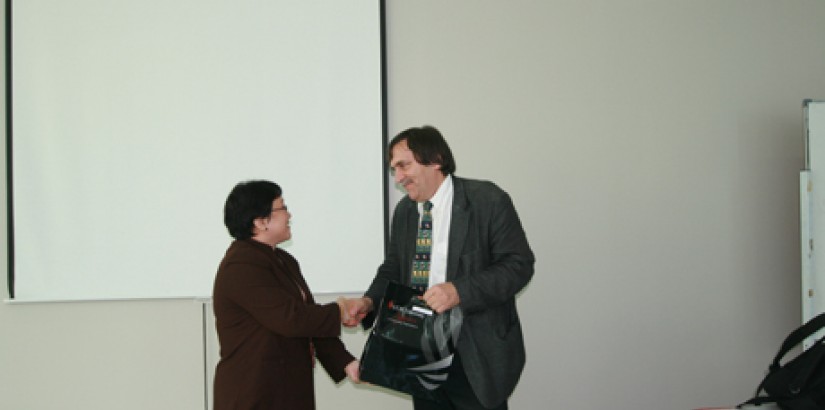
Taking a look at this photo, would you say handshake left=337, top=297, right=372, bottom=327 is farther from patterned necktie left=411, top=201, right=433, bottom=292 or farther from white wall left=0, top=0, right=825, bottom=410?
white wall left=0, top=0, right=825, bottom=410

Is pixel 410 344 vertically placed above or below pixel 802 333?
below

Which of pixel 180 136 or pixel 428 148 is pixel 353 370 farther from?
pixel 180 136

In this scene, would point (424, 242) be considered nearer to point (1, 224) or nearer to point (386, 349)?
point (386, 349)

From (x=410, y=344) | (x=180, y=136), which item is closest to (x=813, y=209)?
(x=410, y=344)

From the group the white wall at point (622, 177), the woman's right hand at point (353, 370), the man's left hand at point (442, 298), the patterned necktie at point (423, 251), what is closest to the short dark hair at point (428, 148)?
the patterned necktie at point (423, 251)

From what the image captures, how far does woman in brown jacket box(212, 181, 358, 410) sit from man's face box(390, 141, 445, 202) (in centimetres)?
42

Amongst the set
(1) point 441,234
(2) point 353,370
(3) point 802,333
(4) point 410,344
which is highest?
(1) point 441,234

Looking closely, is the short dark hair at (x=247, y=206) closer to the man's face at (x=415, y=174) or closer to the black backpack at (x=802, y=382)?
the man's face at (x=415, y=174)

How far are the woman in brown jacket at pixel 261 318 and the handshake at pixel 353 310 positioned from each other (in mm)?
74

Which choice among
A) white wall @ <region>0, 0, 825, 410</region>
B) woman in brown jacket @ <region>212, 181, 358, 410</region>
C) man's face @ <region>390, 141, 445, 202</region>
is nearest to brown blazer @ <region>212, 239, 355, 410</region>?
woman in brown jacket @ <region>212, 181, 358, 410</region>

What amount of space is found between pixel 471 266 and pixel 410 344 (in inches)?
12.4

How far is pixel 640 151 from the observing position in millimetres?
3521

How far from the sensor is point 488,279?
6.37 ft

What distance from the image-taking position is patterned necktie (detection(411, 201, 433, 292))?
2.10m
